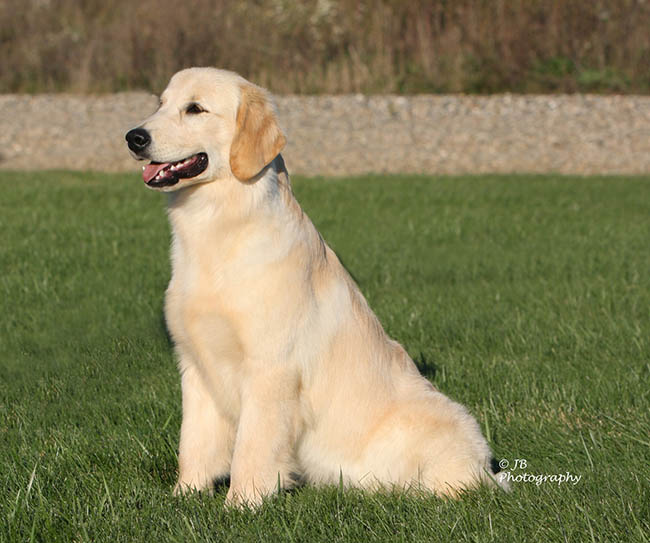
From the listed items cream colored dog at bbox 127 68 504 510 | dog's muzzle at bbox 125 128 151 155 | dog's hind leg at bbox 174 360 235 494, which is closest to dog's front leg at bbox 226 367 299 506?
cream colored dog at bbox 127 68 504 510

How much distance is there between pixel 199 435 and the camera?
11.5 ft

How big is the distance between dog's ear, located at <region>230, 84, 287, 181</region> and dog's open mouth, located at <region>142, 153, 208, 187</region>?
0.44 ft

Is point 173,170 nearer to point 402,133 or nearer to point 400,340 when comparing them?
point 400,340

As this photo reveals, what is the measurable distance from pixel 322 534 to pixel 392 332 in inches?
106

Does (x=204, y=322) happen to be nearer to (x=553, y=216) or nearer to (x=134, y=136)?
(x=134, y=136)

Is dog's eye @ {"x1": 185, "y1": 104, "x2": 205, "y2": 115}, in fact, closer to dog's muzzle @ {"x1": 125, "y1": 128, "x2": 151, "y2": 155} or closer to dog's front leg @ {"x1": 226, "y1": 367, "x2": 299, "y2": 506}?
dog's muzzle @ {"x1": 125, "y1": 128, "x2": 151, "y2": 155}

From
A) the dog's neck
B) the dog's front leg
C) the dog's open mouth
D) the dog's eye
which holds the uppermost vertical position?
the dog's eye

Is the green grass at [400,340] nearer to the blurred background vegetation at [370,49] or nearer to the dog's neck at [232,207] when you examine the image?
the dog's neck at [232,207]

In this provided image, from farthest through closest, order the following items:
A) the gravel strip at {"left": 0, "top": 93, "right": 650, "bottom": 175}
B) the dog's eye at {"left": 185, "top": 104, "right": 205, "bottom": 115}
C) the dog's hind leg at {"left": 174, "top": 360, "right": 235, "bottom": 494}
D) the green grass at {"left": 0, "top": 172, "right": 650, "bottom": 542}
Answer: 1. the gravel strip at {"left": 0, "top": 93, "right": 650, "bottom": 175}
2. the dog's hind leg at {"left": 174, "top": 360, "right": 235, "bottom": 494}
3. the dog's eye at {"left": 185, "top": 104, "right": 205, "bottom": 115}
4. the green grass at {"left": 0, "top": 172, "right": 650, "bottom": 542}

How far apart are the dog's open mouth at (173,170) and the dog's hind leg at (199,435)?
0.73 metres

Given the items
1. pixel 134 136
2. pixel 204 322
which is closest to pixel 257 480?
pixel 204 322

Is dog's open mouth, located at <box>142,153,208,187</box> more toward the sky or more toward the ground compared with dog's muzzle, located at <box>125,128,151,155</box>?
more toward the ground

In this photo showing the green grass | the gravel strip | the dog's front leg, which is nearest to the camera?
the green grass

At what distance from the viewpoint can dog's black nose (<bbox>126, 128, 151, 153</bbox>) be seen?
3.21 meters
